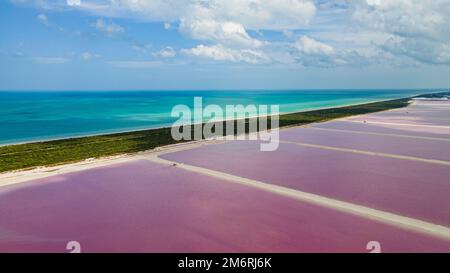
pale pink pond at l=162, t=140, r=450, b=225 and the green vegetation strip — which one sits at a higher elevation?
the green vegetation strip

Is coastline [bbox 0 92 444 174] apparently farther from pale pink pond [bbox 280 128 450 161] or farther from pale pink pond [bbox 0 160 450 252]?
pale pink pond [bbox 280 128 450 161]

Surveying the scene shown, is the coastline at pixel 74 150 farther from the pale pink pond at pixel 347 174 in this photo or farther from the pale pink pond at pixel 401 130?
the pale pink pond at pixel 401 130

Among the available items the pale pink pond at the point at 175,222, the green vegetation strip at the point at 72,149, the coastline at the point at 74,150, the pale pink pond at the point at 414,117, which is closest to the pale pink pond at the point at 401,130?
the pale pink pond at the point at 414,117

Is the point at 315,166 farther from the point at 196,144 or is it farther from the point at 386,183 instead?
the point at 196,144

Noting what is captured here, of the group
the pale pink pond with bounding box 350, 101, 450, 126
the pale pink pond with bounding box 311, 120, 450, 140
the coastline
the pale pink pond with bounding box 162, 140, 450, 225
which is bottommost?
the pale pink pond with bounding box 162, 140, 450, 225

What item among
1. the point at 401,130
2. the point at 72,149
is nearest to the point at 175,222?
the point at 72,149

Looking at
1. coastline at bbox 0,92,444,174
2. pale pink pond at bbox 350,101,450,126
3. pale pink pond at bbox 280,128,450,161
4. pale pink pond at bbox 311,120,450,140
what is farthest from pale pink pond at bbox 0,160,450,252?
pale pink pond at bbox 350,101,450,126

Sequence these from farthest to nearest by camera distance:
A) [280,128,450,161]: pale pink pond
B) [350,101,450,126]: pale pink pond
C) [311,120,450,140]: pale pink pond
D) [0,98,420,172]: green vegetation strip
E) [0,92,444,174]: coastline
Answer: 1. [350,101,450,126]: pale pink pond
2. [311,120,450,140]: pale pink pond
3. [280,128,450,161]: pale pink pond
4. [0,98,420,172]: green vegetation strip
5. [0,92,444,174]: coastline
